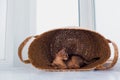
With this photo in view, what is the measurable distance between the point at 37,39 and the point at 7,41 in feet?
0.86

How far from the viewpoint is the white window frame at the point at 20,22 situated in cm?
99

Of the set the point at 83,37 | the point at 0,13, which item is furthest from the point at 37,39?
the point at 0,13

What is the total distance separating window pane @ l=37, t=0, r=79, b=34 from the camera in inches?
40.6

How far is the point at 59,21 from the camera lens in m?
1.03

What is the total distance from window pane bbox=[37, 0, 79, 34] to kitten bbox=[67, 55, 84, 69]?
0.26 metres

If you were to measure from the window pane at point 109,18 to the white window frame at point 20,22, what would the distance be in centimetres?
4

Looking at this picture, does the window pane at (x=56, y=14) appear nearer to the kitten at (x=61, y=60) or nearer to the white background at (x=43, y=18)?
the white background at (x=43, y=18)

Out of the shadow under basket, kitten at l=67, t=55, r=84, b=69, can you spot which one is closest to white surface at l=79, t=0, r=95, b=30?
the shadow under basket

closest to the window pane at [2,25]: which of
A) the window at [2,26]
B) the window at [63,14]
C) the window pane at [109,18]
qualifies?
the window at [2,26]

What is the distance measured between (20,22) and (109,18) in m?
0.47

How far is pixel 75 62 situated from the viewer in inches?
31.4

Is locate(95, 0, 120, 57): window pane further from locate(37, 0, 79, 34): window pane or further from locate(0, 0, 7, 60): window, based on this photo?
locate(0, 0, 7, 60): window

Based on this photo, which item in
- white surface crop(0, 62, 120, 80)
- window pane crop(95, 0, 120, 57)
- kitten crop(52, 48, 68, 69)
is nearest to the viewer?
white surface crop(0, 62, 120, 80)

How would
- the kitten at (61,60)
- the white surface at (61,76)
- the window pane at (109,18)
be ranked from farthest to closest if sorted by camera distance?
the window pane at (109,18)
the kitten at (61,60)
the white surface at (61,76)
